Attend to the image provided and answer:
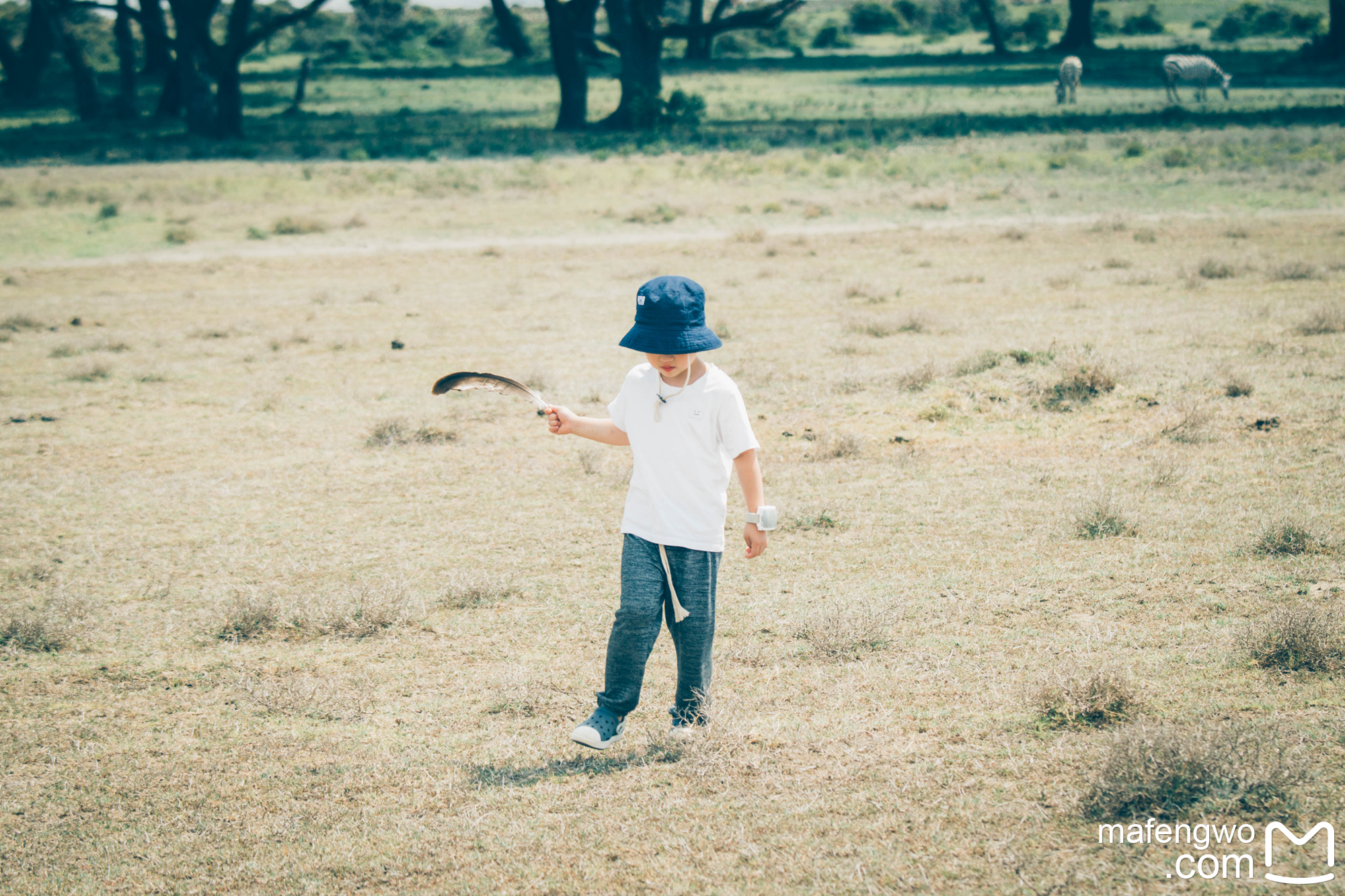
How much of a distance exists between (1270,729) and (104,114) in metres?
49.3

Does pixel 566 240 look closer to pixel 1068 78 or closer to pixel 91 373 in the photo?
pixel 91 373

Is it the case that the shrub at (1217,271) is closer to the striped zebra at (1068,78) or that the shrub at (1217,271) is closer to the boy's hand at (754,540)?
the boy's hand at (754,540)

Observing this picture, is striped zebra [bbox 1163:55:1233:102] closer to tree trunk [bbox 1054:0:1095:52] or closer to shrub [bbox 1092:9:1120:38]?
tree trunk [bbox 1054:0:1095:52]

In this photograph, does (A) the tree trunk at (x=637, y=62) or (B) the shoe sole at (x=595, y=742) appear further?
(A) the tree trunk at (x=637, y=62)

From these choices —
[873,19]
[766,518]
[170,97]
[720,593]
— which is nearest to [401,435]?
[720,593]

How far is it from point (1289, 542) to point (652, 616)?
12.9 feet

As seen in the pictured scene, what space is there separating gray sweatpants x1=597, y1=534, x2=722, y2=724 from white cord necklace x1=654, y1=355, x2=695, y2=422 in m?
0.46

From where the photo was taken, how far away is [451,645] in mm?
5363

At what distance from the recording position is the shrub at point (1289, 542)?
6008 mm

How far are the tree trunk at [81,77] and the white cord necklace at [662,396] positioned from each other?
150 feet

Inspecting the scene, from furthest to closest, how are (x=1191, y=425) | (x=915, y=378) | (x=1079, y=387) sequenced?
(x=915, y=378)
(x=1079, y=387)
(x=1191, y=425)

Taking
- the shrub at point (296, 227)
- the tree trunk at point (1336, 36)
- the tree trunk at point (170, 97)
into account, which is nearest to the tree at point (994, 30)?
the tree trunk at point (1336, 36)

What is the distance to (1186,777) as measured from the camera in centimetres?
370

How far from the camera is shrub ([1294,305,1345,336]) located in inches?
437
